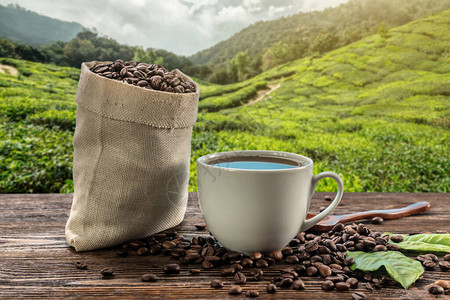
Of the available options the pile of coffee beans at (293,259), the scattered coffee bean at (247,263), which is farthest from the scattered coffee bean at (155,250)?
the scattered coffee bean at (247,263)

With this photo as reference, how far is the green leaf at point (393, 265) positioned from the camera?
0.72 meters

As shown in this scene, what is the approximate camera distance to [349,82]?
Result: 157 inches

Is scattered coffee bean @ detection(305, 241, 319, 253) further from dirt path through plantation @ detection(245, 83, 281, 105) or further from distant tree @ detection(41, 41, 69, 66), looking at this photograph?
distant tree @ detection(41, 41, 69, 66)

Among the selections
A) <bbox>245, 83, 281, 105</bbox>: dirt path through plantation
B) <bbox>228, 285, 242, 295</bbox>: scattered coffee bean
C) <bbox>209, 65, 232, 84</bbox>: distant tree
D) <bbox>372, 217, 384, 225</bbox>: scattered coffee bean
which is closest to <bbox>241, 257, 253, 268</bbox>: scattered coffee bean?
<bbox>228, 285, 242, 295</bbox>: scattered coffee bean

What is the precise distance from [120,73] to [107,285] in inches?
18.7

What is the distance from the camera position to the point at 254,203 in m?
0.77

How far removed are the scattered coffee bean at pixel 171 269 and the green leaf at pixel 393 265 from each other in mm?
365

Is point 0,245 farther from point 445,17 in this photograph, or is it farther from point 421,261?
point 445,17

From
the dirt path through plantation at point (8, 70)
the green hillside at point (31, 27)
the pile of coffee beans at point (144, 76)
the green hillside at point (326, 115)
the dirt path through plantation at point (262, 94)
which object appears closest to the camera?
the pile of coffee beans at point (144, 76)

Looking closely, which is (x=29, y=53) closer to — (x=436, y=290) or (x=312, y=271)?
(x=312, y=271)

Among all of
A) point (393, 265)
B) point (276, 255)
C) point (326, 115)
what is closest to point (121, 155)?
point (276, 255)

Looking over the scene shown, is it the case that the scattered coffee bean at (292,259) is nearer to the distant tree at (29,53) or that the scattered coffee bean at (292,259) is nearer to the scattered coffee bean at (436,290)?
the scattered coffee bean at (436,290)

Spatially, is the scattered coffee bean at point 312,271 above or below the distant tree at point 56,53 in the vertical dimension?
below

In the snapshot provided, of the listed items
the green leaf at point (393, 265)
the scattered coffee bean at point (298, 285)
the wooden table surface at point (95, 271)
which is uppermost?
the green leaf at point (393, 265)
